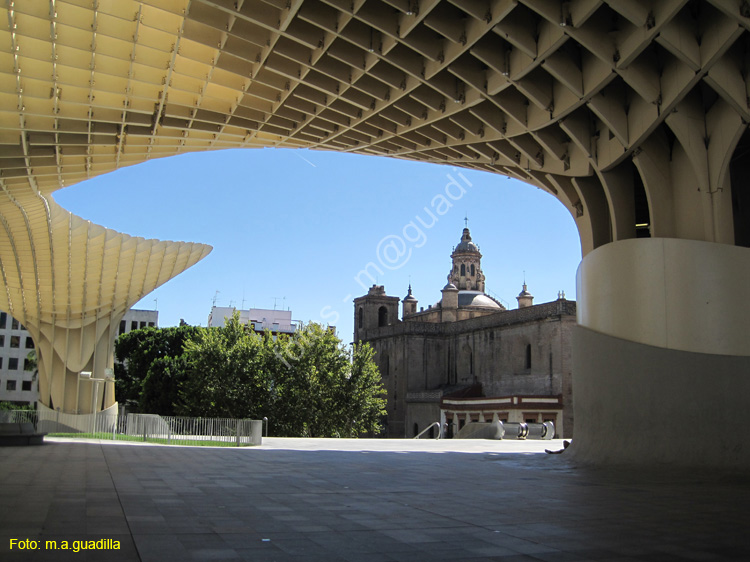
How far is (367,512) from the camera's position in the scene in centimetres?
914

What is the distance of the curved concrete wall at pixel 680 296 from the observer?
16578 mm

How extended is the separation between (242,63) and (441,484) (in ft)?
43.4

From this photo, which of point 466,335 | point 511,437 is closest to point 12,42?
point 511,437

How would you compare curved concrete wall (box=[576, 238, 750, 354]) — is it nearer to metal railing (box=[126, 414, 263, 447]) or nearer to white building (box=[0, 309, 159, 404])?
metal railing (box=[126, 414, 263, 447])

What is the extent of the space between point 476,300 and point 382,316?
540 inches

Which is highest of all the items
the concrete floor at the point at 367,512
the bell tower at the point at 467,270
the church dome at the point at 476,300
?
the bell tower at the point at 467,270

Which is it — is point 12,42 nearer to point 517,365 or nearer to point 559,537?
point 559,537

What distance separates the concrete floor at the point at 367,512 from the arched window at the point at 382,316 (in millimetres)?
79169

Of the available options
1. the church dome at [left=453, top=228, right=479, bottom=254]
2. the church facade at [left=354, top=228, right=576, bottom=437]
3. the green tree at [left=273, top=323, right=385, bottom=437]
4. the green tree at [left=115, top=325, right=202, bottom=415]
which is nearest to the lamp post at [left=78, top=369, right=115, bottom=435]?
the green tree at [left=273, top=323, right=385, bottom=437]

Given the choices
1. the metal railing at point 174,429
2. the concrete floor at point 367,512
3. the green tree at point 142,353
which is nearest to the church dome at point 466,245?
the green tree at point 142,353

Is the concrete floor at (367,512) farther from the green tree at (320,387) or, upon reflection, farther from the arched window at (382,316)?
the arched window at (382,316)

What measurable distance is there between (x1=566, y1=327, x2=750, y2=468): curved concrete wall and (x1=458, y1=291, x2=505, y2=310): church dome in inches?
2989

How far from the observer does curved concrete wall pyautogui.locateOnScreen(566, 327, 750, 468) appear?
16.1 meters

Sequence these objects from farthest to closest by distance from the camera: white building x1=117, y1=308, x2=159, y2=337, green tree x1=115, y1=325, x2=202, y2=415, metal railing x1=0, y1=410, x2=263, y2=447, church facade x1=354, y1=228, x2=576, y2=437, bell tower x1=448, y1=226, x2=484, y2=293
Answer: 1. bell tower x1=448, y1=226, x2=484, y2=293
2. white building x1=117, y1=308, x2=159, y2=337
3. church facade x1=354, y1=228, x2=576, y2=437
4. green tree x1=115, y1=325, x2=202, y2=415
5. metal railing x1=0, y1=410, x2=263, y2=447
